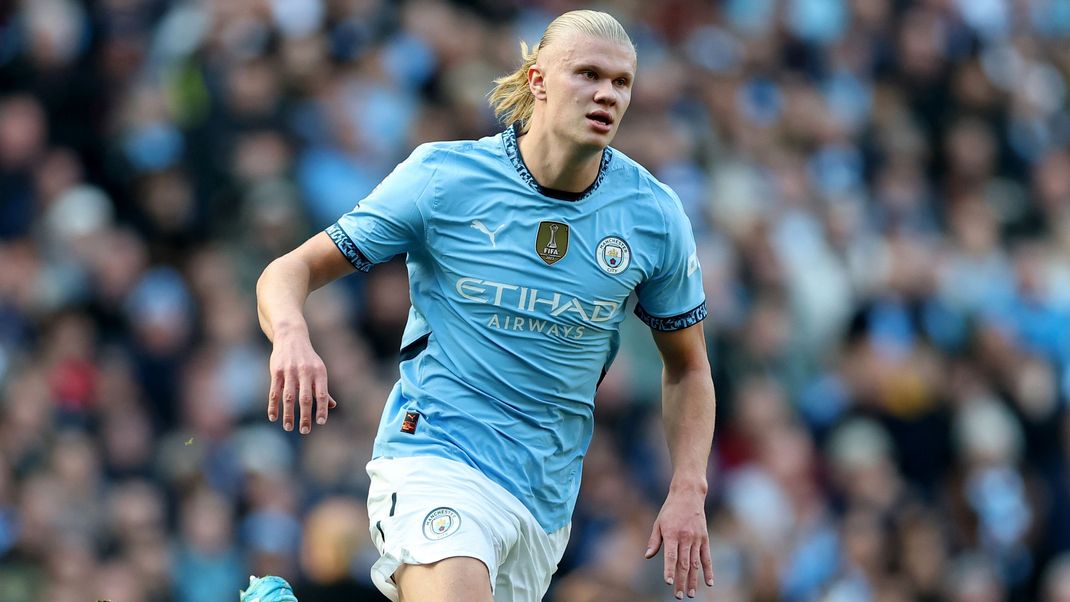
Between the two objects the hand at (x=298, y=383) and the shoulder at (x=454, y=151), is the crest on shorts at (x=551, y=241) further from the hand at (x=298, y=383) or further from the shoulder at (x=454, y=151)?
the hand at (x=298, y=383)

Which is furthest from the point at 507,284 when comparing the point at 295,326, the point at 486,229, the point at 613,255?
the point at 295,326

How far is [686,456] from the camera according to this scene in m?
6.21

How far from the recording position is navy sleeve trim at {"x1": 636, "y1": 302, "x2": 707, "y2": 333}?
20.6 feet

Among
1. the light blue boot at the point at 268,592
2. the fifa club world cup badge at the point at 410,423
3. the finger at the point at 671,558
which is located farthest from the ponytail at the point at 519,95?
the light blue boot at the point at 268,592

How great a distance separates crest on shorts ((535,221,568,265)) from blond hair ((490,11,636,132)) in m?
0.43

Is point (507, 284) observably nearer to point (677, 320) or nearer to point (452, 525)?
point (677, 320)

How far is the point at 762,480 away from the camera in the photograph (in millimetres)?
11914

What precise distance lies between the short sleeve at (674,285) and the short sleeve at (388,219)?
0.86 m

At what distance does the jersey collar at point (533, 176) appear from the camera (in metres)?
6.14

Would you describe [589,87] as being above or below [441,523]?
above

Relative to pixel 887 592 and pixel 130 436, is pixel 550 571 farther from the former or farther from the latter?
pixel 887 592

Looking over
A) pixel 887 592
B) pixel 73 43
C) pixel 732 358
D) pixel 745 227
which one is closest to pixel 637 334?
pixel 732 358

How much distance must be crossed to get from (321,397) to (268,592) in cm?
120

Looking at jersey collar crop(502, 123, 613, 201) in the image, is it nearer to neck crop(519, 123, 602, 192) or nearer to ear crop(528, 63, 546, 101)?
neck crop(519, 123, 602, 192)
